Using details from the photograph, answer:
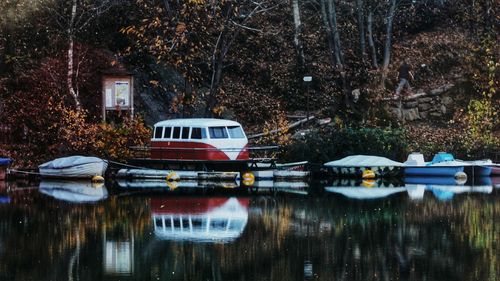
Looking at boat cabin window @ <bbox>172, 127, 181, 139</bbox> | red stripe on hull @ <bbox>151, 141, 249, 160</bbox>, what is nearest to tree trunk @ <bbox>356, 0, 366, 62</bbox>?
red stripe on hull @ <bbox>151, 141, 249, 160</bbox>

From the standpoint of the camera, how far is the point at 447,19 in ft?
183

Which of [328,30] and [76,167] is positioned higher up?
[328,30]

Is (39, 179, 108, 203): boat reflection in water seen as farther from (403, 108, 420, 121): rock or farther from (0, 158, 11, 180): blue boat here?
(403, 108, 420, 121): rock

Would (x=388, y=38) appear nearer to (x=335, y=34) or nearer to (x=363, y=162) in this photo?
(x=335, y=34)

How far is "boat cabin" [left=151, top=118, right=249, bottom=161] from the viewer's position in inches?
1644

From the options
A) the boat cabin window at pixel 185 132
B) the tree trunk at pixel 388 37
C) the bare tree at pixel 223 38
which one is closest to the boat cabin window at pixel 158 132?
the boat cabin window at pixel 185 132

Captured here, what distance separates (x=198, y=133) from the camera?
4188 cm

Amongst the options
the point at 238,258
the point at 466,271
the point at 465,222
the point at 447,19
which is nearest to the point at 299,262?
the point at 238,258

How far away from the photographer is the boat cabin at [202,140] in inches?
1644

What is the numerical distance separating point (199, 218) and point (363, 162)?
15690 mm

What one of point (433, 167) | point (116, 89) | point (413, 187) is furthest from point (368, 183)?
point (116, 89)

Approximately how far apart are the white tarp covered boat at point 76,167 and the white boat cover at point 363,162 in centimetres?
900

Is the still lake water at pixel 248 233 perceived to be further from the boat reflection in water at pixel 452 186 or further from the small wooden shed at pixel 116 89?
the small wooden shed at pixel 116 89

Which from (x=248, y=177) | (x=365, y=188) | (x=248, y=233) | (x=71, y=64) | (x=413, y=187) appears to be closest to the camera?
(x=248, y=233)
